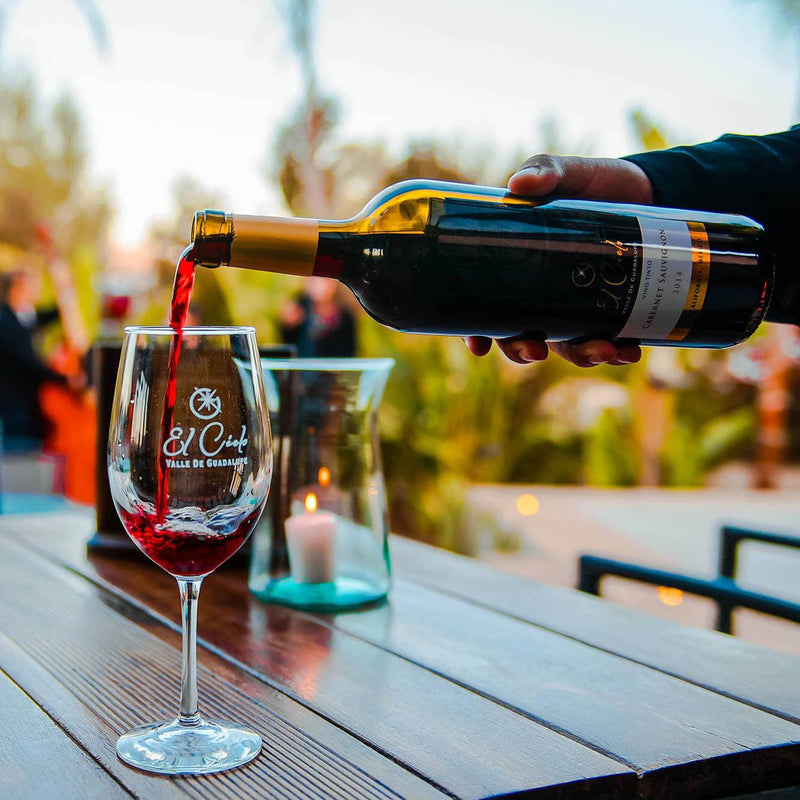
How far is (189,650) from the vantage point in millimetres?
730

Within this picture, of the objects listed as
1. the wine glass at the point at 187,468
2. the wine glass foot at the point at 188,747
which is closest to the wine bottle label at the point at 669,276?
the wine glass at the point at 187,468

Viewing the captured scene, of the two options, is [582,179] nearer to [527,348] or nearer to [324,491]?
[527,348]

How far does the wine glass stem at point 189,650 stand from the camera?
28.7 inches

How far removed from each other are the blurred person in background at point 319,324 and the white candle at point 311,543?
4.50 meters

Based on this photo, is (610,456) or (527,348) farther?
(610,456)

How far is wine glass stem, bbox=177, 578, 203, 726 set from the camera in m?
0.73

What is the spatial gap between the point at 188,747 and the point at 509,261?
547 millimetres

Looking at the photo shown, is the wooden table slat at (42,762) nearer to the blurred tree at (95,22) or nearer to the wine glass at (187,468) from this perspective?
the wine glass at (187,468)

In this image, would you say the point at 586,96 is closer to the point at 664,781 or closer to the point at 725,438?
the point at 725,438

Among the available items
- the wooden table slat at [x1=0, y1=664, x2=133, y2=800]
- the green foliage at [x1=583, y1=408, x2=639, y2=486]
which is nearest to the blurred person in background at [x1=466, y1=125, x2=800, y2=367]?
the wooden table slat at [x1=0, y1=664, x2=133, y2=800]

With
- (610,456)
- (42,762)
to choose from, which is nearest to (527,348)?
(42,762)

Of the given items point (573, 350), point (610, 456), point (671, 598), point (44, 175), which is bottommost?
point (671, 598)

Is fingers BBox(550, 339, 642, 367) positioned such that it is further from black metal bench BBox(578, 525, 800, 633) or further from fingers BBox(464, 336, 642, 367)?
black metal bench BBox(578, 525, 800, 633)

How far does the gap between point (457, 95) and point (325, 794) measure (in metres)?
12.9
